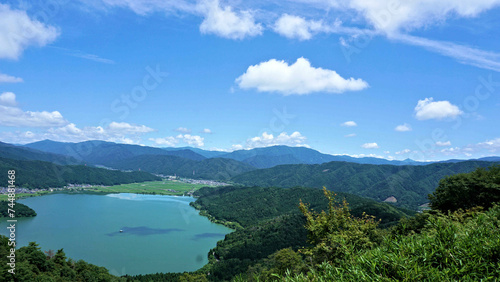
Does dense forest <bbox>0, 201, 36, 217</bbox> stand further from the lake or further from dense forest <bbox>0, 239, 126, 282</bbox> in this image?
dense forest <bbox>0, 239, 126, 282</bbox>

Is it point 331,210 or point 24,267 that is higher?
point 331,210

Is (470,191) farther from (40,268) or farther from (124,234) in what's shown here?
(124,234)

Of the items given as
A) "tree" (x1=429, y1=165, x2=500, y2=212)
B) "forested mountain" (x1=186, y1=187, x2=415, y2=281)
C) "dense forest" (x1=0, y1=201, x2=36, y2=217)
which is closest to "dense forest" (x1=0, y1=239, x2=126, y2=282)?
"forested mountain" (x1=186, y1=187, x2=415, y2=281)

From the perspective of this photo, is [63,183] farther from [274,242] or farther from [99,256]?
Result: [274,242]

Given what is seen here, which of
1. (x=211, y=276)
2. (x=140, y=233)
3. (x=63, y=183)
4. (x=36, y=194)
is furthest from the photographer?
(x=63, y=183)

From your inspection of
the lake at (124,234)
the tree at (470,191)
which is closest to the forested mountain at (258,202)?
the lake at (124,234)

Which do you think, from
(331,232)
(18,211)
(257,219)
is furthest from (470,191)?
(18,211)

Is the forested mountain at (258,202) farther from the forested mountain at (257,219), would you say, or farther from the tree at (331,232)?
the tree at (331,232)

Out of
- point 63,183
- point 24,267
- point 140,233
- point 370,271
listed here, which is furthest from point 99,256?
A: point 63,183
